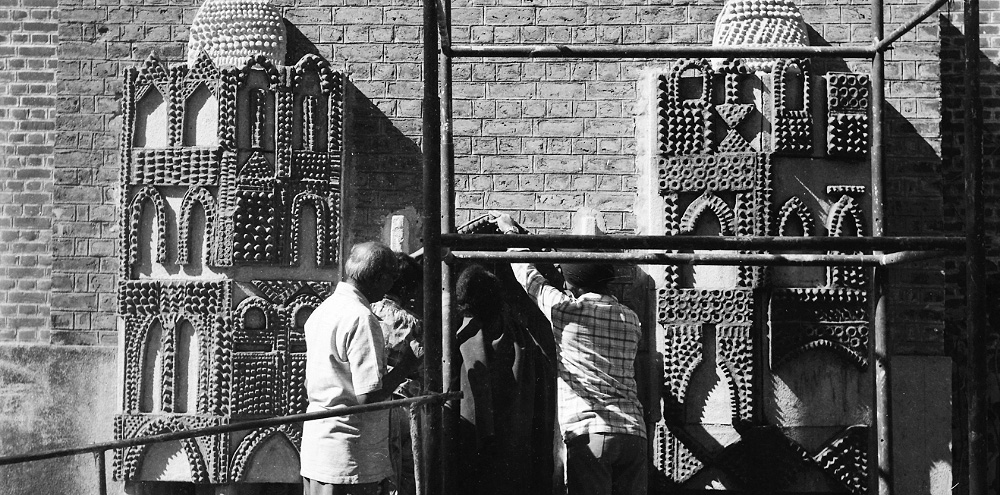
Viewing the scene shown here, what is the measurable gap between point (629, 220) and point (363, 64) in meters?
1.84

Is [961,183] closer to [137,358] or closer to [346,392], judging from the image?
[346,392]

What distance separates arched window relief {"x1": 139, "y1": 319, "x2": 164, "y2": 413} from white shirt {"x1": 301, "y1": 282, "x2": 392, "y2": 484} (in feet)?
6.26

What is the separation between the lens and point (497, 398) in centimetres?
522

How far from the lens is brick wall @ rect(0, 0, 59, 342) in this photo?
658cm

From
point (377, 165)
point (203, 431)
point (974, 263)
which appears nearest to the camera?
point (203, 431)

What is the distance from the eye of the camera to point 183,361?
5.90 meters

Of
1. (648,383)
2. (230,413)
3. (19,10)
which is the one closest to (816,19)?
(648,383)

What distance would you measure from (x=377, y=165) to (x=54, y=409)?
2.34m

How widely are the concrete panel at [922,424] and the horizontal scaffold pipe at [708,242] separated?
2.59 meters

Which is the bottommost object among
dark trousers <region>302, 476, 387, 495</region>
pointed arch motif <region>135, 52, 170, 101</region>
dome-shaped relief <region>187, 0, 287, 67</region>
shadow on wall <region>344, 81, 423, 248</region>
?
dark trousers <region>302, 476, 387, 495</region>

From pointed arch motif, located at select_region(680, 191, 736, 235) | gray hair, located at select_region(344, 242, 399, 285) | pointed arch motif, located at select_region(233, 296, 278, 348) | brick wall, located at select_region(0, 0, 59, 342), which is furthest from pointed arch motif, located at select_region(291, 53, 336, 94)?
pointed arch motif, located at select_region(680, 191, 736, 235)

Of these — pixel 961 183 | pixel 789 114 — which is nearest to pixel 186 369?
pixel 789 114

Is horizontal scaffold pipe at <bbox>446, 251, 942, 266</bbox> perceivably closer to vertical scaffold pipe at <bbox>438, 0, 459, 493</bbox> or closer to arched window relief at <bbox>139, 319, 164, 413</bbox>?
vertical scaffold pipe at <bbox>438, 0, 459, 493</bbox>

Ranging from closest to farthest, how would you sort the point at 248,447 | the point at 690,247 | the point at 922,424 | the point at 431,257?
the point at 431,257 → the point at 690,247 → the point at 248,447 → the point at 922,424
